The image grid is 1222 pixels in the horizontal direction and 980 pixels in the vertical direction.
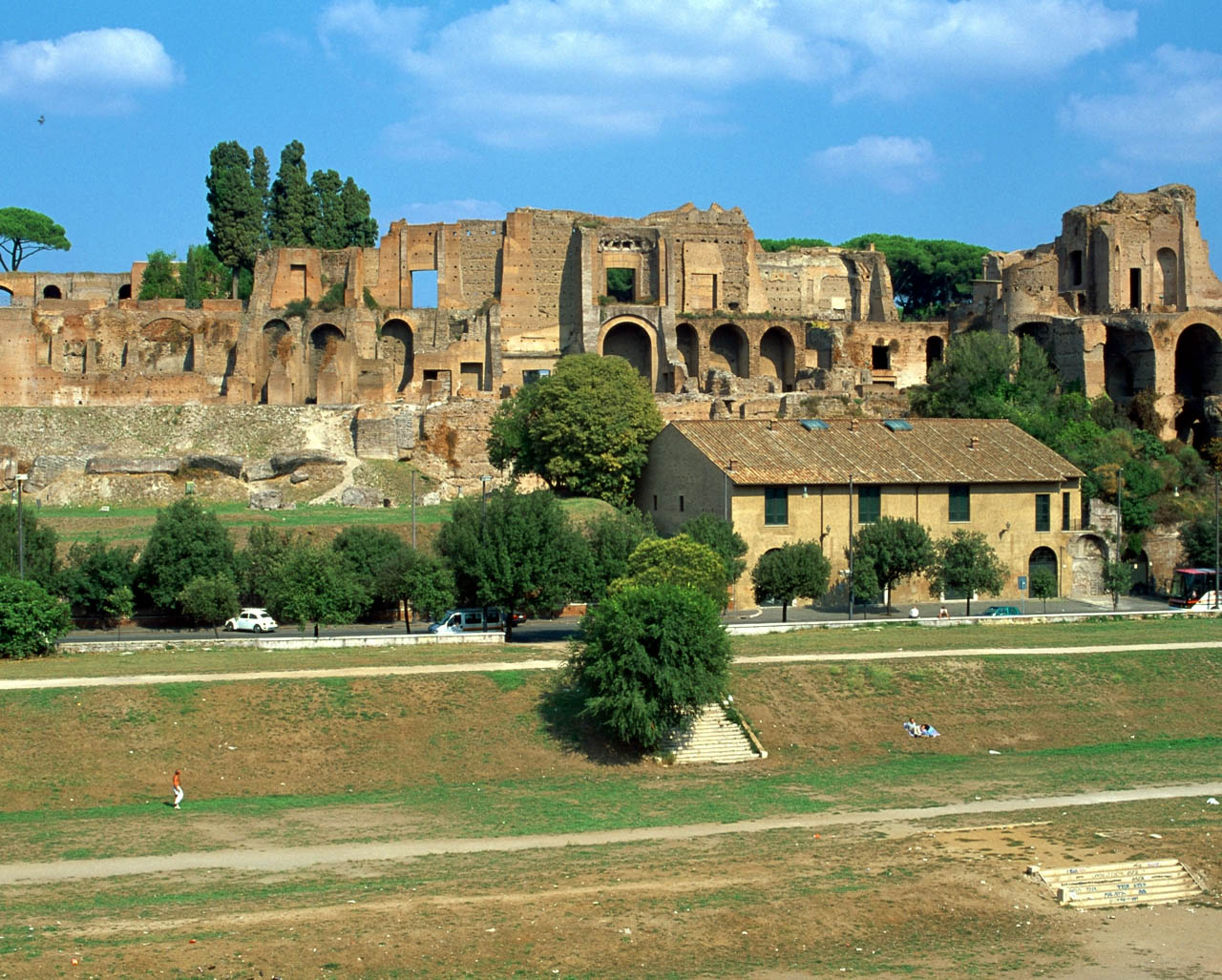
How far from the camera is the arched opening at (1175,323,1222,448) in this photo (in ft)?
199

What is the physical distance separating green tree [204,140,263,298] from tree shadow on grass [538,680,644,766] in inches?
1849

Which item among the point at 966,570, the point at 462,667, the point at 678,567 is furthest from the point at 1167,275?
the point at 462,667

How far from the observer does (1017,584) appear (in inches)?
1912

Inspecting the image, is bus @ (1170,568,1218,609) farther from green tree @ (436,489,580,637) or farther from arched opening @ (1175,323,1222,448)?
green tree @ (436,489,580,637)

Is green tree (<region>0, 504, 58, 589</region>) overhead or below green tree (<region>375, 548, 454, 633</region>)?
overhead

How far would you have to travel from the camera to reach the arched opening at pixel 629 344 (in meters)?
69.7

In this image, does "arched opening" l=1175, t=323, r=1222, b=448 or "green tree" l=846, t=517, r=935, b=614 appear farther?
"arched opening" l=1175, t=323, r=1222, b=448

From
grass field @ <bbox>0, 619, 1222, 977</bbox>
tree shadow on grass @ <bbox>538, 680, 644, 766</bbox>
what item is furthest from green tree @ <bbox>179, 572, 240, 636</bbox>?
tree shadow on grass @ <bbox>538, 680, 644, 766</bbox>

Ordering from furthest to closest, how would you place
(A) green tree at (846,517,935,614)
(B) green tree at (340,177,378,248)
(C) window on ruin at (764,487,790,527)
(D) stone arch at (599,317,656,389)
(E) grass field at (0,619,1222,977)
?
1. (B) green tree at (340,177,378,248)
2. (D) stone arch at (599,317,656,389)
3. (C) window on ruin at (764,487,790,527)
4. (A) green tree at (846,517,935,614)
5. (E) grass field at (0,619,1222,977)

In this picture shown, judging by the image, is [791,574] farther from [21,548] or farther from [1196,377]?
[1196,377]

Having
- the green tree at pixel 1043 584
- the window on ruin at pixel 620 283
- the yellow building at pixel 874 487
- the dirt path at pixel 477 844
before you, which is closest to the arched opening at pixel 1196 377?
the yellow building at pixel 874 487

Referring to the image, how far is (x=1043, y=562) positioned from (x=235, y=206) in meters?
43.5

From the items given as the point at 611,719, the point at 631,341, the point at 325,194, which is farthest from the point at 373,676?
the point at 325,194

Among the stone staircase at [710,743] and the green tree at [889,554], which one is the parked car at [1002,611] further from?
the stone staircase at [710,743]
